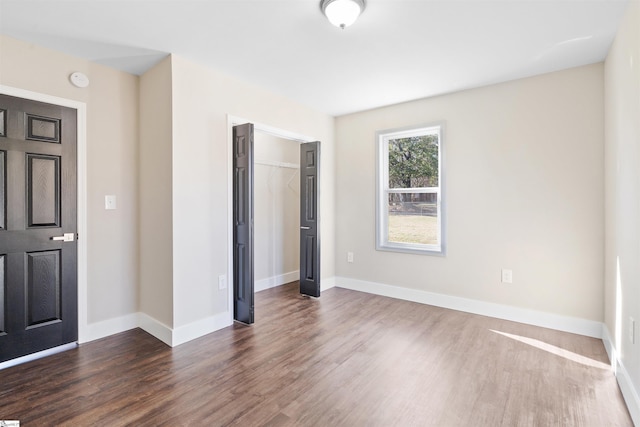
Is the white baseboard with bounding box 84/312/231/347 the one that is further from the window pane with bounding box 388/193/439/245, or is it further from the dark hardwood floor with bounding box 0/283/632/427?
the window pane with bounding box 388/193/439/245

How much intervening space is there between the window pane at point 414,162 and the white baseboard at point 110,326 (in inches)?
133

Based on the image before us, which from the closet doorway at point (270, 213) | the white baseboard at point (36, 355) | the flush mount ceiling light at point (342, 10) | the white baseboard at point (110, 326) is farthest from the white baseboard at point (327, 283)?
the flush mount ceiling light at point (342, 10)

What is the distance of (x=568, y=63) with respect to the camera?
2.92 meters

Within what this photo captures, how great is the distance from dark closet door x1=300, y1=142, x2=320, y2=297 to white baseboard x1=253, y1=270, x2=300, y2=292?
623mm

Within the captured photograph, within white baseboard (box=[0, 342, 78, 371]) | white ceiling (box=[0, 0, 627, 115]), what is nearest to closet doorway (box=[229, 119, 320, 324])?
white ceiling (box=[0, 0, 627, 115])

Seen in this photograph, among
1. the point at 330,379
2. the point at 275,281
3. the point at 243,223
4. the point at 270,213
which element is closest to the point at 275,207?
the point at 270,213

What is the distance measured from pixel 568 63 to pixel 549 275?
2.00m

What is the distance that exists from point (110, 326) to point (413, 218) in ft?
11.6

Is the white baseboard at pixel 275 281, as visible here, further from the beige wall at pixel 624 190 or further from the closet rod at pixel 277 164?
the beige wall at pixel 624 190

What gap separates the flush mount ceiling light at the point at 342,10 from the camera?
2.00 m

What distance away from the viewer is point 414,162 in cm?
412

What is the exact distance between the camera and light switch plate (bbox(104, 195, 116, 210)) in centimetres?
297

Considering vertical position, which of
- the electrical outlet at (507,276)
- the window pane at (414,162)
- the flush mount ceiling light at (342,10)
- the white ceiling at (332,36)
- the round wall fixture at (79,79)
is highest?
the white ceiling at (332,36)

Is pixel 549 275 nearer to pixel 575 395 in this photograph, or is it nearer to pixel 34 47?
pixel 575 395
